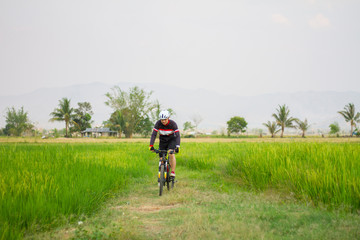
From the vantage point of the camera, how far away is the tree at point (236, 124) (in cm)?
7312

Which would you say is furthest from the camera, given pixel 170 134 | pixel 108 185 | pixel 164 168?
pixel 170 134

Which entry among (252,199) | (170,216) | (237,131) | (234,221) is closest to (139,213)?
(170,216)

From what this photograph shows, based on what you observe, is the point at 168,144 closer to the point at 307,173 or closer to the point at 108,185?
the point at 108,185

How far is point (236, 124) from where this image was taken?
72.7 meters

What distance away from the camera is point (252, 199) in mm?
6016

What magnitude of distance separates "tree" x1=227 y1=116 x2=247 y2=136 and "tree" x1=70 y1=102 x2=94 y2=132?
35.3 meters

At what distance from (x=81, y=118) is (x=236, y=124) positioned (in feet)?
125

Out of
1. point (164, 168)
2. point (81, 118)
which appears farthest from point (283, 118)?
point (164, 168)

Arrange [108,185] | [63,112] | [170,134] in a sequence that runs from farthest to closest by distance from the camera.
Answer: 1. [63,112]
2. [170,134]
3. [108,185]

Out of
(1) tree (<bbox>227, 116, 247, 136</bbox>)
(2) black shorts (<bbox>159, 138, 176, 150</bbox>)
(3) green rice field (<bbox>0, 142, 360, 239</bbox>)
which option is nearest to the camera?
(3) green rice field (<bbox>0, 142, 360, 239</bbox>)

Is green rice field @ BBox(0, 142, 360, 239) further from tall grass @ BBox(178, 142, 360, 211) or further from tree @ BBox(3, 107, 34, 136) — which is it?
tree @ BBox(3, 107, 34, 136)

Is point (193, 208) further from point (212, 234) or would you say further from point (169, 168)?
point (169, 168)

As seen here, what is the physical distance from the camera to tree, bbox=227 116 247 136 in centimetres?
7312

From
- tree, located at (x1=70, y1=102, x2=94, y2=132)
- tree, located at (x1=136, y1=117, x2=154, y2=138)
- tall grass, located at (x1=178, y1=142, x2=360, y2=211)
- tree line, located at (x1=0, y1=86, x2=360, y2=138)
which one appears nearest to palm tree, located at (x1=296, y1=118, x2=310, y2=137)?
tree line, located at (x1=0, y1=86, x2=360, y2=138)
